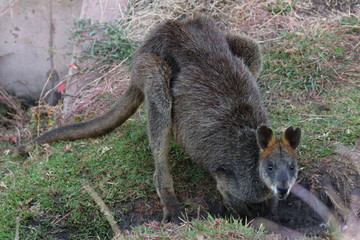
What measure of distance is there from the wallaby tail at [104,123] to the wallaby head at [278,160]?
1736mm

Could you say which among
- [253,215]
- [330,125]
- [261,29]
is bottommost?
[253,215]

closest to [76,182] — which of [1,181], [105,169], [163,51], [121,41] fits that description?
[105,169]

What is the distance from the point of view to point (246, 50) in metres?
5.64

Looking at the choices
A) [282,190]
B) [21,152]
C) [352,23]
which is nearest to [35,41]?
[21,152]

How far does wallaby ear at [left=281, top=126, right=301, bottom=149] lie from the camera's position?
438 centimetres

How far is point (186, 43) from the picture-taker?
524cm

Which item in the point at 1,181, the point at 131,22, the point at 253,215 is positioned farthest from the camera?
the point at 131,22

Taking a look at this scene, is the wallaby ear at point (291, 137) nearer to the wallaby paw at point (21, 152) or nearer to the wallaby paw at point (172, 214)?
the wallaby paw at point (172, 214)

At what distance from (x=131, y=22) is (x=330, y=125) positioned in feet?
11.7

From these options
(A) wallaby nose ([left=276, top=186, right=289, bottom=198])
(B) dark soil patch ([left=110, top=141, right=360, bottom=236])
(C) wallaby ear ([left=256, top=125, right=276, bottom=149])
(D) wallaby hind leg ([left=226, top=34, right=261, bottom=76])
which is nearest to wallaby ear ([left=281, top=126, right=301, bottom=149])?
(C) wallaby ear ([left=256, top=125, right=276, bottom=149])

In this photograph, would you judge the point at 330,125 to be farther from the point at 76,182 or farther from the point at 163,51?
the point at 76,182

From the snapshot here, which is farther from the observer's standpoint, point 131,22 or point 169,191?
point 131,22

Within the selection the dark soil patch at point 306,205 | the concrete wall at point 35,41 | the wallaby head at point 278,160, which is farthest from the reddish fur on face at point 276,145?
the concrete wall at point 35,41

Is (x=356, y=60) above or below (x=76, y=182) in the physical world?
above
